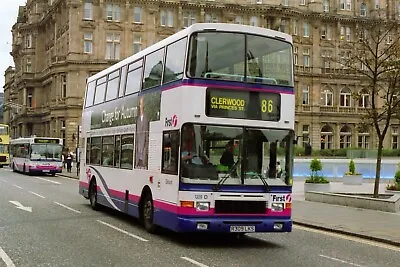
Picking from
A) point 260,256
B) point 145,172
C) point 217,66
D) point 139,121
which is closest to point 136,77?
point 139,121

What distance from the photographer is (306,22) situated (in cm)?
9012

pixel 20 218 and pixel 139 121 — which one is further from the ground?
pixel 139 121

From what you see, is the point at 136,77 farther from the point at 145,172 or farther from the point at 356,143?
the point at 356,143

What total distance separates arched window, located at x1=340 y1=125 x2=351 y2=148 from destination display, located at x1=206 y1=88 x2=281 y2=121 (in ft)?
261

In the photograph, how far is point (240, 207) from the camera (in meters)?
12.0

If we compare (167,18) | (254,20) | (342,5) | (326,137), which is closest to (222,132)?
(167,18)

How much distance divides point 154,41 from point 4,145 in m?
27.6

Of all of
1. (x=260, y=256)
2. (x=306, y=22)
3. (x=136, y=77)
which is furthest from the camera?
(x=306, y=22)

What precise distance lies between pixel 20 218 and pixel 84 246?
5.32 m

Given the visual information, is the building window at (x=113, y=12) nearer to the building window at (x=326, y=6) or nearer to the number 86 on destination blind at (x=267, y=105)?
the building window at (x=326, y=6)

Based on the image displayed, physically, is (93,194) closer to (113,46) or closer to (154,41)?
(113,46)

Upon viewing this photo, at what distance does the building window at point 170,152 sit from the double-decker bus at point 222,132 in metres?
0.02

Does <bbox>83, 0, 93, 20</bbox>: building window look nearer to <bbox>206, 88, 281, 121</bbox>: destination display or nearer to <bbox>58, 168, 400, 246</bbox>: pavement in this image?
<bbox>58, 168, 400, 246</bbox>: pavement

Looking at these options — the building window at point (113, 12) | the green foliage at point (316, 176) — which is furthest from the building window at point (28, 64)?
the green foliage at point (316, 176)
